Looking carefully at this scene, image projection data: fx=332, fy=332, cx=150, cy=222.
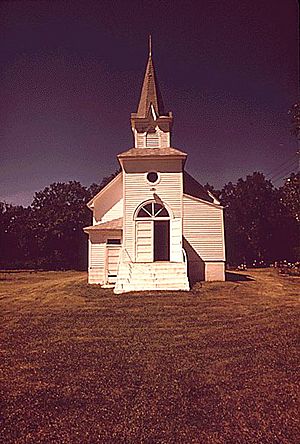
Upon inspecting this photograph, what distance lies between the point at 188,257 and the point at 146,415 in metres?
14.5

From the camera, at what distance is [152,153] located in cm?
1997

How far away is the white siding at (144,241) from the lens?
19.2m

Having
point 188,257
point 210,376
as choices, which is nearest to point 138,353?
point 210,376

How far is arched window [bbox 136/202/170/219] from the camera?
19.7 meters

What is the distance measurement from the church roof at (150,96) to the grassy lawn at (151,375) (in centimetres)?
1508

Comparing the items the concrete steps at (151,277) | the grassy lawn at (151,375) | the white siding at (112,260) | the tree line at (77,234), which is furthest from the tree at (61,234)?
the grassy lawn at (151,375)

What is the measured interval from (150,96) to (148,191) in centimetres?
818

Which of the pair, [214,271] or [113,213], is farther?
[113,213]

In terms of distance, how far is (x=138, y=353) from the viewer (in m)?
7.98

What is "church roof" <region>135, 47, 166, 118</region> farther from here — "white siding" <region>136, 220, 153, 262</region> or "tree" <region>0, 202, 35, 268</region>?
"tree" <region>0, 202, 35, 268</region>

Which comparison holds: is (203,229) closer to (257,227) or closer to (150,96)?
(150,96)

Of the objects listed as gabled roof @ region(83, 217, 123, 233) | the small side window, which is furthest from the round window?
the small side window

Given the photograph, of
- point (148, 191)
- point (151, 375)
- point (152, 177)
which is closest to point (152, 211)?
point (148, 191)

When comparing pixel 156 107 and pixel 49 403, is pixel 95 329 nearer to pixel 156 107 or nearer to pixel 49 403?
pixel 49 403
